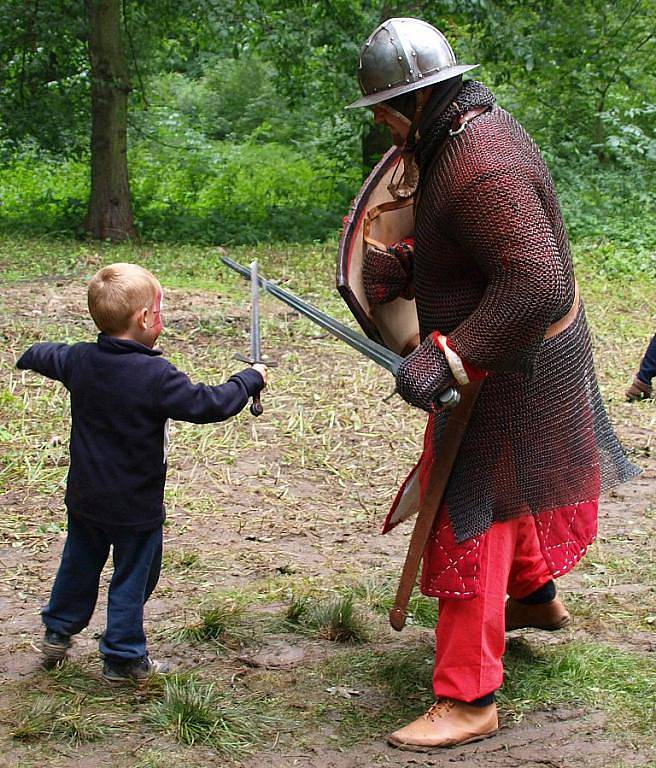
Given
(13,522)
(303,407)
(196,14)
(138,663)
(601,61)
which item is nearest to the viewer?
(138,663)

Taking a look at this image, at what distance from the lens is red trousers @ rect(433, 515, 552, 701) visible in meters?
2.95

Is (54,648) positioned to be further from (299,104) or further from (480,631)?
(299,104)

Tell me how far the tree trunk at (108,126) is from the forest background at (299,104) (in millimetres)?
78

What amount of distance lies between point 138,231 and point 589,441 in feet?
33.5

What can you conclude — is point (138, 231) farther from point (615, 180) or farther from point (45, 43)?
point (615, 180)

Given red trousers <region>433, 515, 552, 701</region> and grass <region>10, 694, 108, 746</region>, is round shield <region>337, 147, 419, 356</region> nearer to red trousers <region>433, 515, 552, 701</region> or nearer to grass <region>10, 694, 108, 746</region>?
red trousers <region>433, 515, 552, 701</region>

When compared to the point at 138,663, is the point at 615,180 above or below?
above

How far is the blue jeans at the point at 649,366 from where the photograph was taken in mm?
6848

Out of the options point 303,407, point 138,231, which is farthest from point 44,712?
point 138,231

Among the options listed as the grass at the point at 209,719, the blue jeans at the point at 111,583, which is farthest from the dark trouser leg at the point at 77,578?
the grass at the point at 209,719

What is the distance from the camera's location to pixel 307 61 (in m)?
13.2

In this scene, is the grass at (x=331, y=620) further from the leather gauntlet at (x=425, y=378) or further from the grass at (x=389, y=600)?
the leather gauntlet at (x=425, y=378)

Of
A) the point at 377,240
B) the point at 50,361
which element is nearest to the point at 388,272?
the point at 377,240

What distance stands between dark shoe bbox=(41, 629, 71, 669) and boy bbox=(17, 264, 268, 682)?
Answer: 80 mm
